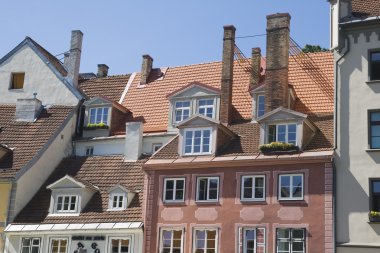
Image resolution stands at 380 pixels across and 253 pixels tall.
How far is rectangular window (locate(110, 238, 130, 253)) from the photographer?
32.8m

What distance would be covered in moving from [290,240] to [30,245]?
1342cm

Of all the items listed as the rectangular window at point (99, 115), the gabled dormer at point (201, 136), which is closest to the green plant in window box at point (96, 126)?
the rectangular window at point (99, 115)

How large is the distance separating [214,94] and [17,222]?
12.2 metres

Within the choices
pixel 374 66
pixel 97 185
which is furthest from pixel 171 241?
pixel 374 66

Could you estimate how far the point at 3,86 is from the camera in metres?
42.2

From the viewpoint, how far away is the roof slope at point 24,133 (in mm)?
36500

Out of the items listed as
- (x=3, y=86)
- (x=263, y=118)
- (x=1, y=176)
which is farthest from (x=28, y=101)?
(x=263, y=118)

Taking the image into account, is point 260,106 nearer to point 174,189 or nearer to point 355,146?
point 174,189

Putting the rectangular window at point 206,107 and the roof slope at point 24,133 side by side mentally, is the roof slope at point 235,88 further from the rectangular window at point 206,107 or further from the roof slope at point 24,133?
the roof slope at point 24,133

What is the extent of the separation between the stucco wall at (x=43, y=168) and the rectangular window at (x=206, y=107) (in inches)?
317

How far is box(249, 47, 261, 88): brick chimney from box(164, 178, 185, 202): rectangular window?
7916 mm

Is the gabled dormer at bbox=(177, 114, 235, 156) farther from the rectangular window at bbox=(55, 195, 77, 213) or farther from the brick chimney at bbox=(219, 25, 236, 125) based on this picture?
the rectangular window at bbox=(55, 195, 77, 213)

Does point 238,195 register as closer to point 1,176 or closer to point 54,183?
point 54,183

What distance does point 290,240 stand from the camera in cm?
2962
